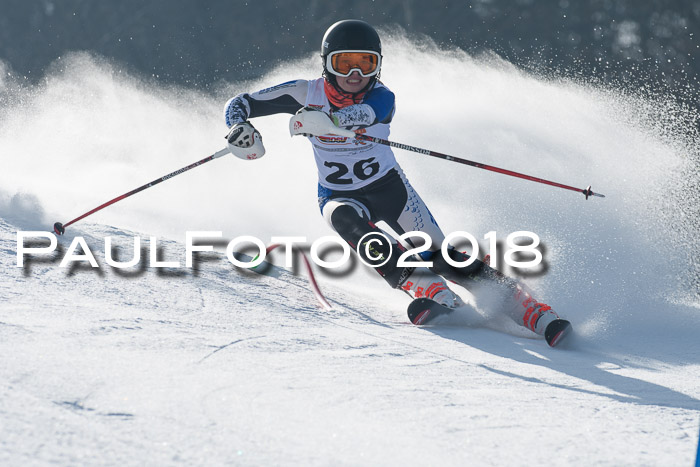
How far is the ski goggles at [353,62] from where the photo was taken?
10.1 ft

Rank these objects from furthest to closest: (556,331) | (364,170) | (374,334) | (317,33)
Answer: (317,33) < (364,170) < (556,331) < (374,334)

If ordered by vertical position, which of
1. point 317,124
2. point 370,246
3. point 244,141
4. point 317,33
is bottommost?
point 370,246

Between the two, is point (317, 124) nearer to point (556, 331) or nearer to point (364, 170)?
point (364, 170)

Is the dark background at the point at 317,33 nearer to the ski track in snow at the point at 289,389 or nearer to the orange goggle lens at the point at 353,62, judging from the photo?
the orange goggle lens at the point at 353,62

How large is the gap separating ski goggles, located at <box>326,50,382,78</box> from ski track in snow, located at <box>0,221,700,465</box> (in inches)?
42.3

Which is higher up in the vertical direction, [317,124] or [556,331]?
[317,124]

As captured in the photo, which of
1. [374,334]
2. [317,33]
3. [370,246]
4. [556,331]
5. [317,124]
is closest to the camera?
[374,334]

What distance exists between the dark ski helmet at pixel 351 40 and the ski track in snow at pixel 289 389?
114 cm

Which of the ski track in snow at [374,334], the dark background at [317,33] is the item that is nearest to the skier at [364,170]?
the ski track in snow at [374,334]

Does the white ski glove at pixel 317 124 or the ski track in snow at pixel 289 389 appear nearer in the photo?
the ski track in snow at pixel 289 389

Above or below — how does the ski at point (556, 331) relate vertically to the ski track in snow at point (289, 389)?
above

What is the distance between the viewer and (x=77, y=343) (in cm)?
182

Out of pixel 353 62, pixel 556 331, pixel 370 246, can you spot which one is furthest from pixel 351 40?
pixel 556 331

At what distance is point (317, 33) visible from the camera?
729 inches
